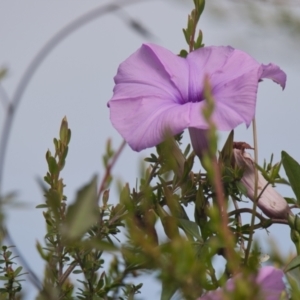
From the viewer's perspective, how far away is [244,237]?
961mm

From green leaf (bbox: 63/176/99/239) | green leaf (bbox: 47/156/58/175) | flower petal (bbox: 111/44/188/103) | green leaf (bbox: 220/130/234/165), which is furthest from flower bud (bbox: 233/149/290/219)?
green leaf (bbox: 63/176/99/239)

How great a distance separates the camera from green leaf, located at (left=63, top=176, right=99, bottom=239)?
1.59 ft

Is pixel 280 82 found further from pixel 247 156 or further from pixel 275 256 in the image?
pixel 275 256

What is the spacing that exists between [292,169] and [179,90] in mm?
193

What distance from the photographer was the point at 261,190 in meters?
0.99

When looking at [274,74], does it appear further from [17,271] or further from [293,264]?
[17,271]

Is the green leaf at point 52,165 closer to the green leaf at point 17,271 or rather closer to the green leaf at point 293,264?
the green leaf at point 17,271

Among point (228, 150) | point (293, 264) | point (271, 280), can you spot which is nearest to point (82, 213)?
Answer: point (271, 280)

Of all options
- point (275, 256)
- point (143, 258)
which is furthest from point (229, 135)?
point (143, 258)

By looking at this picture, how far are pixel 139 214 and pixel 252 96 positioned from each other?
19 cm

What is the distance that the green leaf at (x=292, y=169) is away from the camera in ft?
3.23

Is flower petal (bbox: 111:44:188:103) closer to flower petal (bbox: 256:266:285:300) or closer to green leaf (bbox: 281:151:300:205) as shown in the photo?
green leaf (bbox: 281:151:300:205)

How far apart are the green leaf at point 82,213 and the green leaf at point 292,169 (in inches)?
19.7

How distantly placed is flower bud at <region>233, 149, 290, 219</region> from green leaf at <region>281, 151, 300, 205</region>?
0.08ft
